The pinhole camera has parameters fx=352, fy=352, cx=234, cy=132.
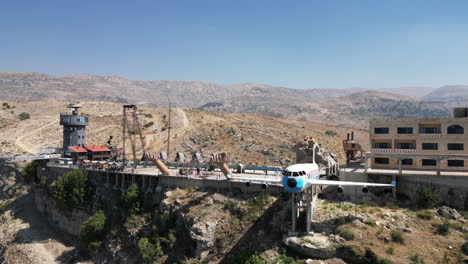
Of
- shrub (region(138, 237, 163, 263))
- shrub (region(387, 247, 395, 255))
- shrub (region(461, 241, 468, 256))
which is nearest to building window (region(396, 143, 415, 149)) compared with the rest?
shrub (region(461, 241, 468, 256))

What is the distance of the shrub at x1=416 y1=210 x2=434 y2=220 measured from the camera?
150 feet

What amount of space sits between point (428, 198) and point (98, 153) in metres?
78.7

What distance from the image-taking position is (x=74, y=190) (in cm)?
7456

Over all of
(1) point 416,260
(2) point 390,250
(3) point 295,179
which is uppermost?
(3) point 295,179

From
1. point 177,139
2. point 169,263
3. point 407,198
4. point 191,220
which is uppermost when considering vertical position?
point 177,139

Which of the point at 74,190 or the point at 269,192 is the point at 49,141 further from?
the point at 269,192

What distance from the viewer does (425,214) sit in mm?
45906

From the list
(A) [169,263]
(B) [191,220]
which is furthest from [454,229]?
(A) [169,263]

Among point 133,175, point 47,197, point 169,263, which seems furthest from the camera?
point 47,197

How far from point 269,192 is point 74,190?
44.2m

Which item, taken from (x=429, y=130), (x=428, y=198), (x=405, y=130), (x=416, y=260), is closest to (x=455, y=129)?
(x=429, y=130)

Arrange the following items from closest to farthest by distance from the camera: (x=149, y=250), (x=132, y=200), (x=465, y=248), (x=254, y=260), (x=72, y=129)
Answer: (x=465, y=248) < (x=254, y=260) < (x=149, y=250) < (x=132, y=200) < (x=72, y=129)

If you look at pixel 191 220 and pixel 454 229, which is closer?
pixel 454 229

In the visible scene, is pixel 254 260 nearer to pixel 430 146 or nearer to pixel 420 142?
pixel 420 142
